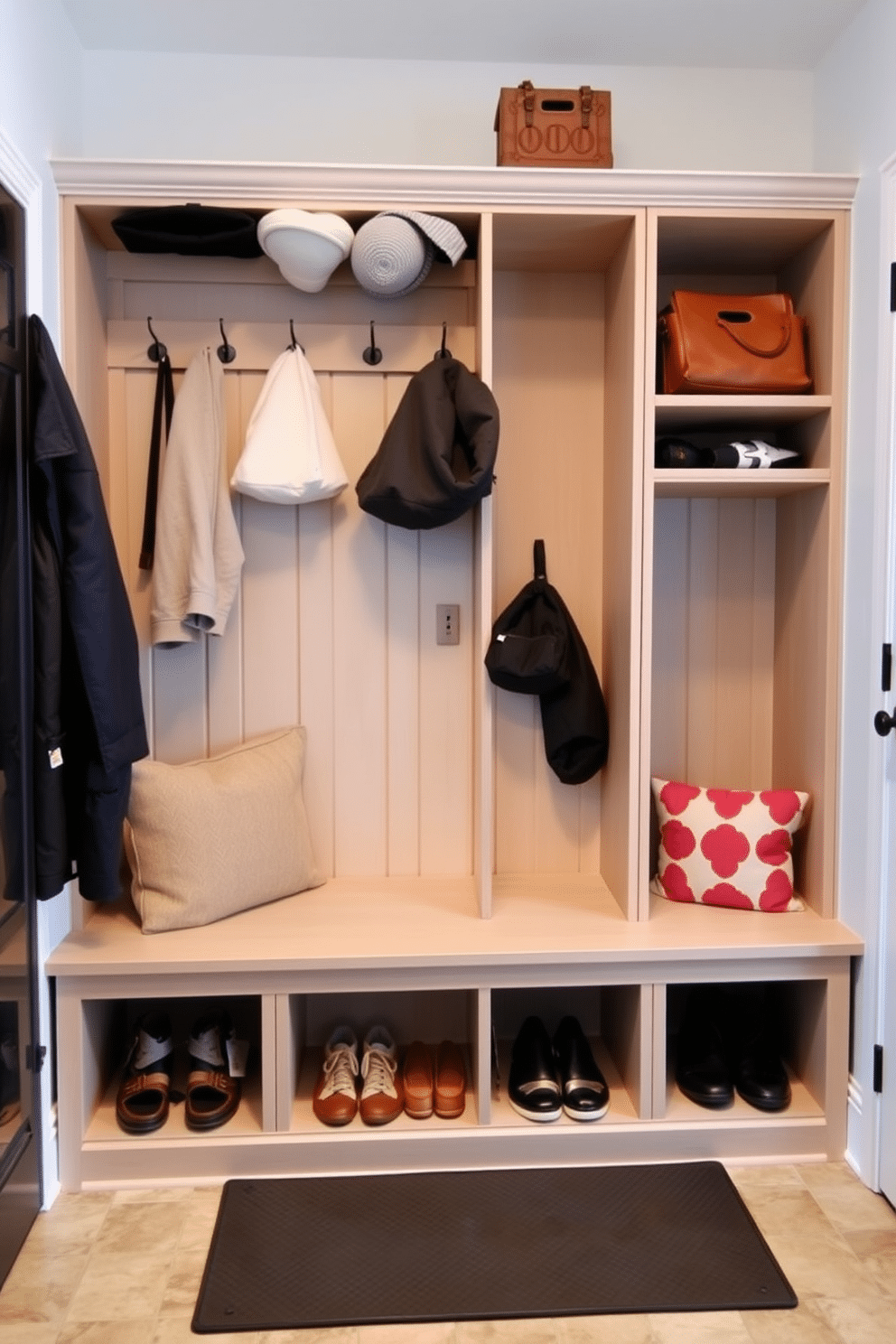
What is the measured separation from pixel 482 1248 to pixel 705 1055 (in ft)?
2.35

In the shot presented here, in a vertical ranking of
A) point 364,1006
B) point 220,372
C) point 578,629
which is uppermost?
point 220,372

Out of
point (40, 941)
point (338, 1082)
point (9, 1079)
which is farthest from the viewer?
point (338, 1082)

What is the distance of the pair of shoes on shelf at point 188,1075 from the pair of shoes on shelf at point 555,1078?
0.63 meters

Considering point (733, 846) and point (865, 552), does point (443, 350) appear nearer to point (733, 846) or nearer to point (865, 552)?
point (865, 552)

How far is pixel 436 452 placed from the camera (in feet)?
7.60

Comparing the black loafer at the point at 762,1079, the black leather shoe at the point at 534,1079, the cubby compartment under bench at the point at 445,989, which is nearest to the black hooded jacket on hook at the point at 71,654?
the cubby compartment under bench at the point at 445,989

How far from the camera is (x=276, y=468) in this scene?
96.1 inches

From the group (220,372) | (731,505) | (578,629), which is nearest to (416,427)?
(220,372)

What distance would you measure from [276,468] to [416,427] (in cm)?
34

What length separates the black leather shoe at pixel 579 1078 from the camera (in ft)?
7.64

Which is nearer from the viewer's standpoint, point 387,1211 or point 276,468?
point 387,1211

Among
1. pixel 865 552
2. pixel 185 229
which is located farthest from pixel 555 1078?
pixel 185 229

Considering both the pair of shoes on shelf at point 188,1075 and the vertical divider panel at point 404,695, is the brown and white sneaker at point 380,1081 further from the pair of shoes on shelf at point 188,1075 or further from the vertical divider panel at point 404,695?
the vertical divider panel at point 404,695

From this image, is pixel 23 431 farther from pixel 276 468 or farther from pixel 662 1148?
pixel 662 1148
